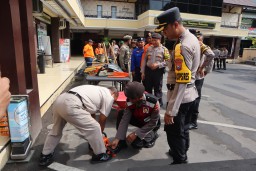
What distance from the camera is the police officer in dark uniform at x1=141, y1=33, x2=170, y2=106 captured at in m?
4.82

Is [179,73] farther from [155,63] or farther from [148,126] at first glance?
[155,63]

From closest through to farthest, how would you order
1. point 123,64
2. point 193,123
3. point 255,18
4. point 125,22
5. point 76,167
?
point 76,167 < point 193,123 < point 123,64 < point 125,22 < point 255,18

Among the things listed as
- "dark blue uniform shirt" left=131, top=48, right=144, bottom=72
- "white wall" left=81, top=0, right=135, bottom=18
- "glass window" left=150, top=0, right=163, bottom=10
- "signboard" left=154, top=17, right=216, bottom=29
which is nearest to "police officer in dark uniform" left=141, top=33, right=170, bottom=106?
"dark blue uniform shirt" left=131, top=48, right=144, bottom=72

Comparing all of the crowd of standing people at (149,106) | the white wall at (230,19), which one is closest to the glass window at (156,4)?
the white wall at (230,19)

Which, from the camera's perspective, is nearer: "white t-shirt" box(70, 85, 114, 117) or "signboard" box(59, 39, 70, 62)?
"white t-shirt" box(70, 85, 114, 117)

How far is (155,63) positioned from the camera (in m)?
4.83

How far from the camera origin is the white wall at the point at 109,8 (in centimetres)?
2422

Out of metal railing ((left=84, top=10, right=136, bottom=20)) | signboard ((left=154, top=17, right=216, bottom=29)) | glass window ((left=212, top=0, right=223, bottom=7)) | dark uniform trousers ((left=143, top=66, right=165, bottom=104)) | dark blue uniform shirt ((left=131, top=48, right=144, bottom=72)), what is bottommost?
dark uniform trousers ((left=143, top=66, right=165, bottom=104))

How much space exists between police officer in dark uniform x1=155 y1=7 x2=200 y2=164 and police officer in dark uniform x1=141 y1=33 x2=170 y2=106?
7.60ft

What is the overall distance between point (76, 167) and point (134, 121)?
3.44 ft

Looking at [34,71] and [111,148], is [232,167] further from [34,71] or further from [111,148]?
[34,71]

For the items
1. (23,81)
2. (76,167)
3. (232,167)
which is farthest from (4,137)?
(232,167)

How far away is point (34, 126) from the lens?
3.45m

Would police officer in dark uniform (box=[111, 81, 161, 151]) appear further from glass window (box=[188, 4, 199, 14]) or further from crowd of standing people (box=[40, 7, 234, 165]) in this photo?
glass window (box=[188, 4, 199, 14])
